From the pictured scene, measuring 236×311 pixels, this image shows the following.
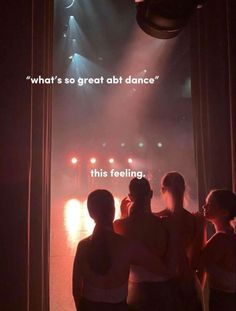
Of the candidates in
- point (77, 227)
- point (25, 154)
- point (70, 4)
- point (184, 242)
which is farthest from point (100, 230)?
point (77, 227)

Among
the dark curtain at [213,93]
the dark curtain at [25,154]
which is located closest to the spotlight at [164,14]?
the dark curtain at [213,93]

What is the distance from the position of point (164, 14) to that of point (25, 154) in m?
1.11

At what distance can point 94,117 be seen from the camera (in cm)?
300

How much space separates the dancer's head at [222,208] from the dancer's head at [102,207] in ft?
1.34

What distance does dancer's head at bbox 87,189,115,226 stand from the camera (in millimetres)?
1358

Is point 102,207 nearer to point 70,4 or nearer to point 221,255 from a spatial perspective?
point 221,255

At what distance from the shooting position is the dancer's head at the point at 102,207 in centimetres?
136

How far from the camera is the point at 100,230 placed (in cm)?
136

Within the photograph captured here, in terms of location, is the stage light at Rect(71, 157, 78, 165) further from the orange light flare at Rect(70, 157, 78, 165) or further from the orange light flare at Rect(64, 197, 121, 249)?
the orange light flare at Rect(64, 197, 121, 249)

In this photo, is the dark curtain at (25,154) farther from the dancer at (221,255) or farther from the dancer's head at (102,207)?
the dancer at (221,255)

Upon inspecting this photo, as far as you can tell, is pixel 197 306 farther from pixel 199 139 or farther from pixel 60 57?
pixel 60 57

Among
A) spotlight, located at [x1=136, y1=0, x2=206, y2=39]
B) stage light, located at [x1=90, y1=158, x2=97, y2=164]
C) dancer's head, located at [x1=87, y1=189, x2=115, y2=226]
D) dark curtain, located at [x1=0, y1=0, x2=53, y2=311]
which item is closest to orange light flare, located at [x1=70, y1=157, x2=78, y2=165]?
stage light, located at [x1=90, y1=158, x2=97, y2=164]

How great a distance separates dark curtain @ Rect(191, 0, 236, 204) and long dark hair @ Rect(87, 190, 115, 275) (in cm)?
124

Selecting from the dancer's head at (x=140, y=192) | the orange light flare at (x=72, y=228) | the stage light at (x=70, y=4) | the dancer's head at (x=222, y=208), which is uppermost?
the stage light at (x=70, y=4)
